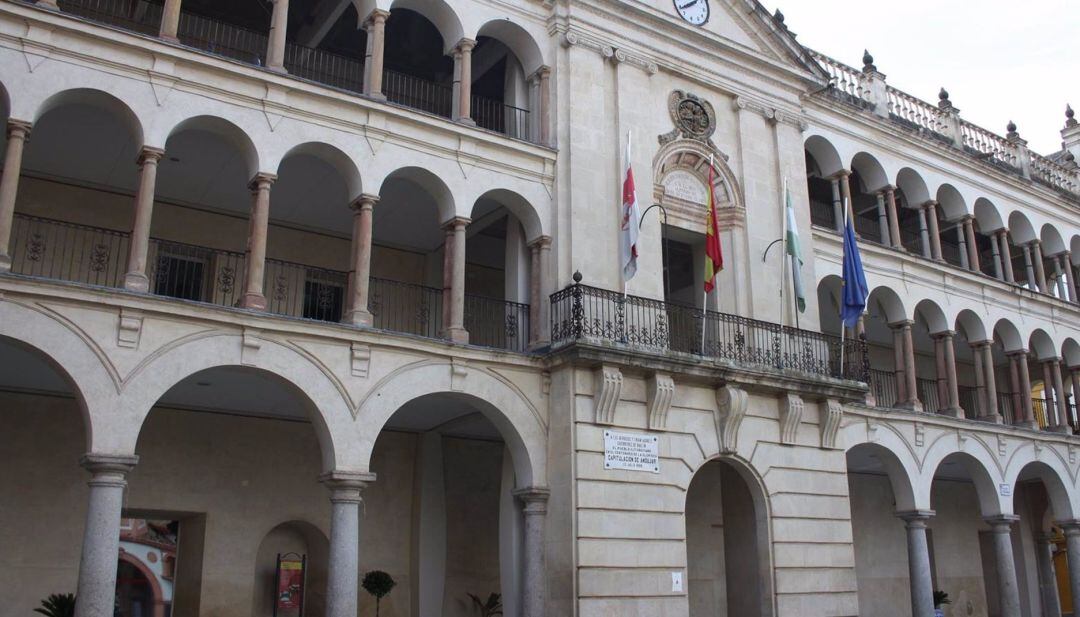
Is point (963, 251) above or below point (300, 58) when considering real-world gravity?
below

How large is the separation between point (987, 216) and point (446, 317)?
16755mm

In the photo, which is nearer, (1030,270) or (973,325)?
(973,325)

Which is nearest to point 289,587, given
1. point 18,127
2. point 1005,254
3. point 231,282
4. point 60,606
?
point 60,606

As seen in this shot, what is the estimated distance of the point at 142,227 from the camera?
13.2 m

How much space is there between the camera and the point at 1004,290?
2455cm

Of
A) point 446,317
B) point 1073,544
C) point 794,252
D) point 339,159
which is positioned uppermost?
point 339,159

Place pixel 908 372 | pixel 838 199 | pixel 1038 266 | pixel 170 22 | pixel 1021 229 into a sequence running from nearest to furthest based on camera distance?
pixel 170 22, pixel 908 372, pixel 838 199, pixel 1038 266, pixel 1021 229

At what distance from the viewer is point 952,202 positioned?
24.9m

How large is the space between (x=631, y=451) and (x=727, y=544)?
369 centimetres

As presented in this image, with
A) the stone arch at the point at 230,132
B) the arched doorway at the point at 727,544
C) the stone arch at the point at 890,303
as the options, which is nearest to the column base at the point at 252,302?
the stone arch at the point at 230,132

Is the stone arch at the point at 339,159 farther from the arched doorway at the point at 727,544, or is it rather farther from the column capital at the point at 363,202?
the arched doorway at the point at 727,544

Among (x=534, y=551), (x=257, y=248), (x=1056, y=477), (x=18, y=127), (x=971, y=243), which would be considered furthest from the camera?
(x=971, y=243)

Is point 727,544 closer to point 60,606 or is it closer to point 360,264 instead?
point 360,264

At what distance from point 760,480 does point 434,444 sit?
626 cm
